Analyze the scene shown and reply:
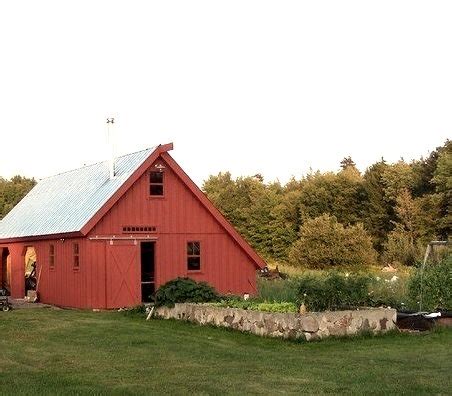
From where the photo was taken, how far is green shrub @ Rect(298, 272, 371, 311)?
1883 cm

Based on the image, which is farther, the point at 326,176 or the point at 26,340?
the point at 326,176

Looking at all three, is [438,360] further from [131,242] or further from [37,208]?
[37,208]

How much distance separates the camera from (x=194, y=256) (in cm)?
2998

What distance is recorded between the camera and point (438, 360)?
14273 millimetres

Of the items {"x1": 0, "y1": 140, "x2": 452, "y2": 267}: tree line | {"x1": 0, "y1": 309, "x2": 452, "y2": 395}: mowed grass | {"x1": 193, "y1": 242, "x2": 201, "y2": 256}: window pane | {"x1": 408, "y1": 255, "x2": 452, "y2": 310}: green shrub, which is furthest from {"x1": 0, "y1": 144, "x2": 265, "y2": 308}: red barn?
{"x1": 0, "y1": 140, "x2": 452, "y2": 267}: tree line

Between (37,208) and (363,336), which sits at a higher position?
(37,208)

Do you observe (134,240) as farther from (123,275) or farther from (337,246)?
(337,246)

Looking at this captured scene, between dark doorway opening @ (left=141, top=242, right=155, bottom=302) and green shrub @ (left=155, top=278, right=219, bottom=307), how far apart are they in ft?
15.8

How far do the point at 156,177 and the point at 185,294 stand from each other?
7526 millimetres

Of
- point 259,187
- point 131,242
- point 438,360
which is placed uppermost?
point 259,187

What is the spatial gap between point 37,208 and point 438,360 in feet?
79.9

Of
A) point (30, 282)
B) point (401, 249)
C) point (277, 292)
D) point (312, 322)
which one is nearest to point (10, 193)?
point (401, 249)

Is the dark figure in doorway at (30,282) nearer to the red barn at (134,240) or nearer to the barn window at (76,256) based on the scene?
the red barn at (134,240)

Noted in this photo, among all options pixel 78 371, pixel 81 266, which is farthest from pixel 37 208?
pixel 78 371
